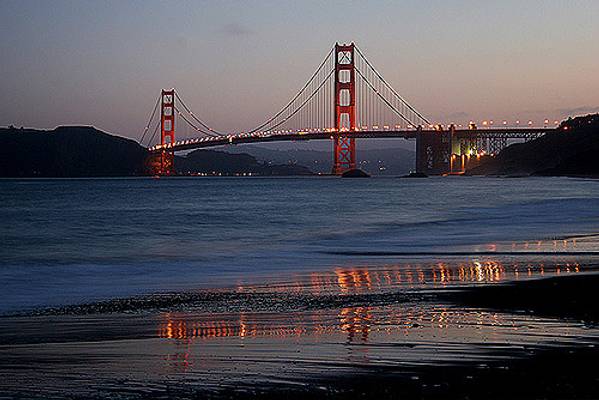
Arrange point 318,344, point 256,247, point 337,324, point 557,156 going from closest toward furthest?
point 318,344 < point 337,324 < point 256,247 < point 557,156

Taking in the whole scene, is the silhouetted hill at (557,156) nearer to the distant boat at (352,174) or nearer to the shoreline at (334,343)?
the distant boat at (352,174)

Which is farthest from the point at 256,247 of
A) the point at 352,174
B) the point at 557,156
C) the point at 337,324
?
the point at 557,156

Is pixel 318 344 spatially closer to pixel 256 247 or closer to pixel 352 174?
pixel 256 247

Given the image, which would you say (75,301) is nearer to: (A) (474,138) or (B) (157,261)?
(B) (157,261)

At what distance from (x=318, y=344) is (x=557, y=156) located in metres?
104

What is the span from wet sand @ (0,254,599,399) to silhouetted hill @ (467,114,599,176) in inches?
3057

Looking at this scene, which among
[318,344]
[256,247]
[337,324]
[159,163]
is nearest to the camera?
[318,344]

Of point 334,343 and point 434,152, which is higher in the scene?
point 434,152

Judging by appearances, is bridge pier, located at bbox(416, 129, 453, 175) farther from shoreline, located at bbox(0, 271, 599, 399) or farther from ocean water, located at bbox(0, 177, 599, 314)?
shoreline, located at bbox(0, 271, 599, 399)

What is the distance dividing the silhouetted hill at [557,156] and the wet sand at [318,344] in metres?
77.6

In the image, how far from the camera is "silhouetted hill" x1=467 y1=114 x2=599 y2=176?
8788 centimetres

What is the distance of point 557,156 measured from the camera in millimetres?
105500

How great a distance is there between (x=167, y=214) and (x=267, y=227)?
336 inches

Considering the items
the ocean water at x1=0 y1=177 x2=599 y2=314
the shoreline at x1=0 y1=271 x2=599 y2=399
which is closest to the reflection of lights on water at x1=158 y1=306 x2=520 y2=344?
the shoreline at x1=0 y1=271 x2=599 y2=399
